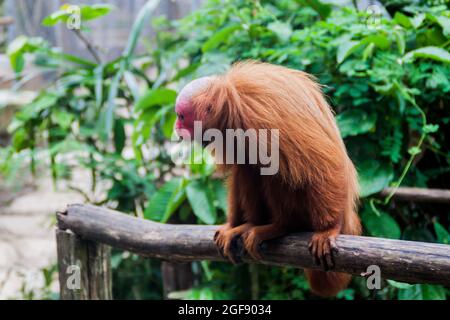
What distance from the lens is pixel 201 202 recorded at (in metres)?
3.86

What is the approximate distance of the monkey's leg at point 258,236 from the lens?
2553 mm

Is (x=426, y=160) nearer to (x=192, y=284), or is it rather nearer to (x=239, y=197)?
(x=239, y=197)

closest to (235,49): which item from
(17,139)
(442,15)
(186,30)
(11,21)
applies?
(186,30)

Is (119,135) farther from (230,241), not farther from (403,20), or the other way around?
(403,20)

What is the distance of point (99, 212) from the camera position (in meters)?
3.13

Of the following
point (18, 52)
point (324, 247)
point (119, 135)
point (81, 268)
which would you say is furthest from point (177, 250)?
point (18, 52)

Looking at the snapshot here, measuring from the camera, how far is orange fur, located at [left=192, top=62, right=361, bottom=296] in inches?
92.0

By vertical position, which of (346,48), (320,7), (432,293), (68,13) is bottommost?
(432,293)

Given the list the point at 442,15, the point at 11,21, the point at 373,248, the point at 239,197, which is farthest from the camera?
the point at 11,21

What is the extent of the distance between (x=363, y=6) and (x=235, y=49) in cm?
111

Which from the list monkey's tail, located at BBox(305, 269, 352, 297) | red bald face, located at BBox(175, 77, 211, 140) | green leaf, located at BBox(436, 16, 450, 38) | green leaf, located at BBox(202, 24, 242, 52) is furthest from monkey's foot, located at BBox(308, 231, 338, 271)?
green leaf, located at BBox(202, 24, 242, 52)

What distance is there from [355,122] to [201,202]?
118cm

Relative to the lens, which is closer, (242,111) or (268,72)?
(242,111)

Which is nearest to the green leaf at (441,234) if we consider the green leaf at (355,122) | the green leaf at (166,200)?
the green leaf at (355,122)
